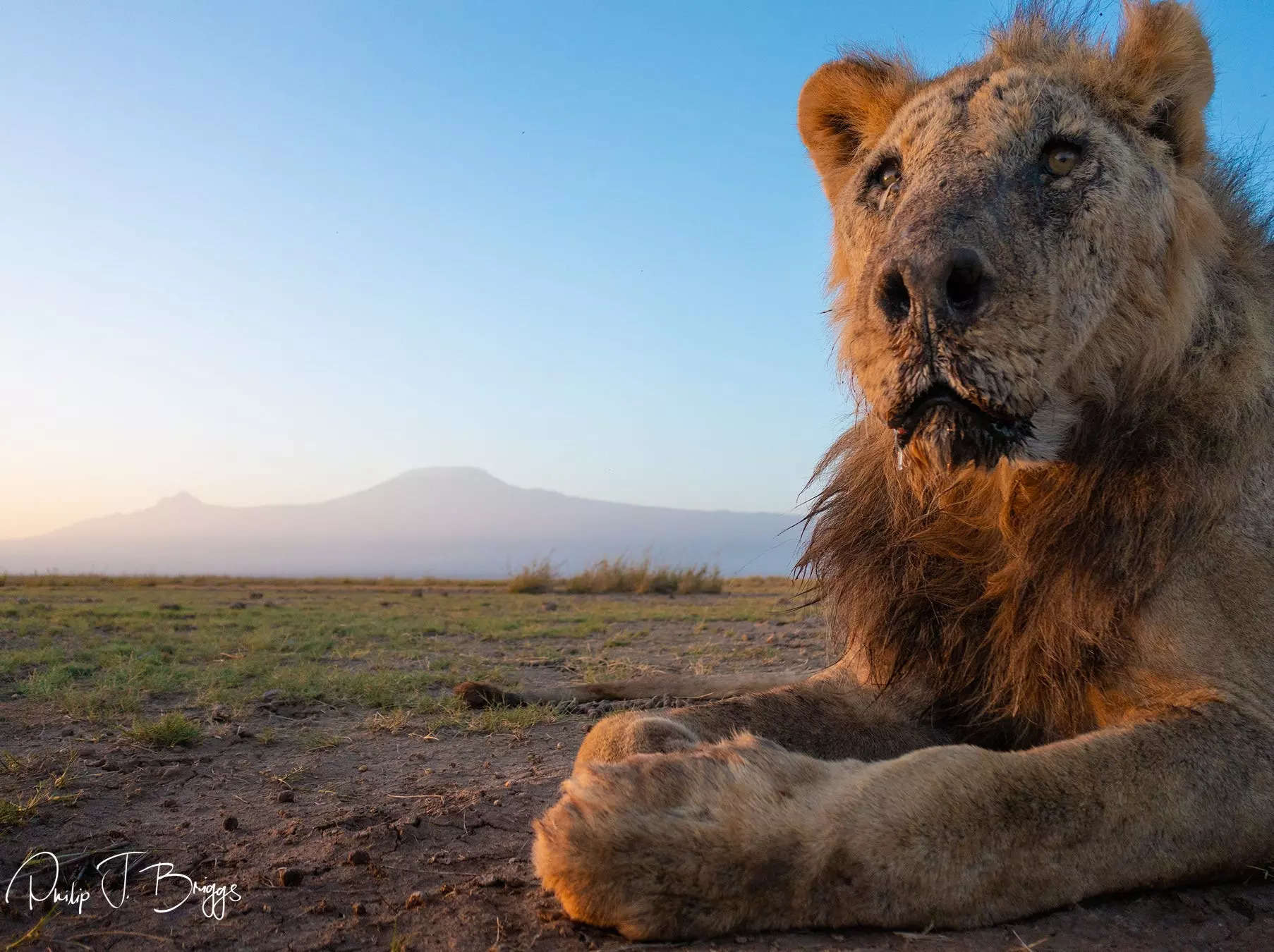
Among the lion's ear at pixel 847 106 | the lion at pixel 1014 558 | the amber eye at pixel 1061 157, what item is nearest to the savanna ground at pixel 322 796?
the lion at pixel 1014 558

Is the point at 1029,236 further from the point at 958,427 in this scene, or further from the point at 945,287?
the point at 958,427

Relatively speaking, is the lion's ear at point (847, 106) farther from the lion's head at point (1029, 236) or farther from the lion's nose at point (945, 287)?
the lion's nose at point (945, 287)

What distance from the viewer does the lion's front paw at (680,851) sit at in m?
1.98

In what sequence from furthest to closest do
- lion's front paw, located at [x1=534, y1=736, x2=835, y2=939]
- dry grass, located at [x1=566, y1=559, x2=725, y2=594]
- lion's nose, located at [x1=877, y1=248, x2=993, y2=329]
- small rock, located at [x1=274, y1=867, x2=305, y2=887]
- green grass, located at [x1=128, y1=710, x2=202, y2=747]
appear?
dry grass, located at [x1=566, y1=559, x2=725, y2=594]
green grass, located at [x1=128, y1=710, x2=202, y2=747]
small rock, located at [x1=274, y1=867, x2=305, y2=887]
lion's nose, located at [x1=877, y1=248, x2=993, y2=329]
lion's front paw, located at [x1=534, y1=736, x2=835, y2=939]

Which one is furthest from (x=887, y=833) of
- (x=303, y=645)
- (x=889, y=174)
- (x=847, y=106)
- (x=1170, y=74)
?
(x=303, y=645)

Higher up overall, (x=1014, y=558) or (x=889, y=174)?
(x=889, y=174)

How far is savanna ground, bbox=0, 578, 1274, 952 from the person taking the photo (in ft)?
7.14

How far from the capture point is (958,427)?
2449 millimetres

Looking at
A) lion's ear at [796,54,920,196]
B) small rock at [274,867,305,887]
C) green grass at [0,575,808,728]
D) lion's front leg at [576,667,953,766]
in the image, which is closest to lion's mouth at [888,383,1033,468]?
lion's front leg at [576,667,953,766]

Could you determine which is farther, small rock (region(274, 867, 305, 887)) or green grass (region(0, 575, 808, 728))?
green grass (region(0, 575, 808, 728))

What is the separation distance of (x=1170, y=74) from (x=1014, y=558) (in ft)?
5.27

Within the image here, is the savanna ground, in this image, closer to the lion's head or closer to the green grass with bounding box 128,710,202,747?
the green grass with bounding box 128,710,202,747

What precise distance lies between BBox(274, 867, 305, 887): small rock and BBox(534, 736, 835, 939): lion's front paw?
80 centimetres

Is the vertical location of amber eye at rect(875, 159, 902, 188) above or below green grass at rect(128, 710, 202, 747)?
above
